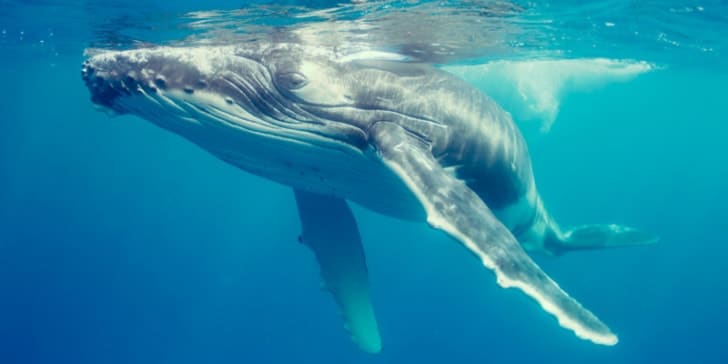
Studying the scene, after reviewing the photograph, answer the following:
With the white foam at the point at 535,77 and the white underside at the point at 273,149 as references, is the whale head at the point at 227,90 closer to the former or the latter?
the white underside at the point at 273,149

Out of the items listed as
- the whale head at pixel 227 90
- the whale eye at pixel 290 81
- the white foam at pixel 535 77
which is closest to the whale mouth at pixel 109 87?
the whale head at pixel 227 90

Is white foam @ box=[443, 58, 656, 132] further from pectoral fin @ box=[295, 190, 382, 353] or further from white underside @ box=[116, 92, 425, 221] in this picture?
white underside @ box=[116, 92, 425, 221]

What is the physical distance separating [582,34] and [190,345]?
40597mm

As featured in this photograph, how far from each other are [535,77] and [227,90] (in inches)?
1076

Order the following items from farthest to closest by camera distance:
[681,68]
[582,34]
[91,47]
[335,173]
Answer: [681,68] → [91,47] → [582,34] → [335,173]

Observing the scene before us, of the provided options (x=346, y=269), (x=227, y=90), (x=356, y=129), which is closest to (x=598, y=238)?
(x=346, y=269)

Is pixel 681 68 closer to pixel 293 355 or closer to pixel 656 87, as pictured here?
pixel 656 87

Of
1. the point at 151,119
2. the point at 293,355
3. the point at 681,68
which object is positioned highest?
the point at 151,119

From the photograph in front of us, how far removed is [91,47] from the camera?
20.9 meters

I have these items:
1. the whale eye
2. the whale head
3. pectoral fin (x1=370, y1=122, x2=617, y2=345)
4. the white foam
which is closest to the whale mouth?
the whale head

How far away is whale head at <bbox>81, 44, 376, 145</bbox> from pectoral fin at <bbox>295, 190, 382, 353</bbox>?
316 centimetres

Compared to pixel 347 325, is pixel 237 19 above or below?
above

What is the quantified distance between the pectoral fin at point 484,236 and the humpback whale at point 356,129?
13mm

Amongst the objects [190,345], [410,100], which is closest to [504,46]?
[410,100]
